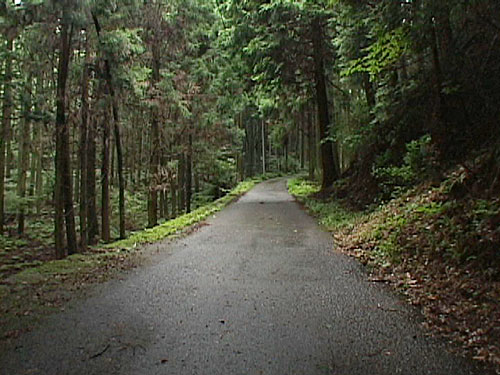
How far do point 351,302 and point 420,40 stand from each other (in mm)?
5636

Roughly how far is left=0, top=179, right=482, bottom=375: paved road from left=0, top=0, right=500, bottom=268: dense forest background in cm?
298

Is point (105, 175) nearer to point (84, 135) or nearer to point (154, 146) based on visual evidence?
point (84, 135)

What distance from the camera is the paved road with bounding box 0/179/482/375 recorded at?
3.36m

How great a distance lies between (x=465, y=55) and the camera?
30.5 ft

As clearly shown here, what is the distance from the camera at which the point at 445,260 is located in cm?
564

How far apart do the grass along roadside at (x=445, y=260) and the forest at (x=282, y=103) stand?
0.10 feet

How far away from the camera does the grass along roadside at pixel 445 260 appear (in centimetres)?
389

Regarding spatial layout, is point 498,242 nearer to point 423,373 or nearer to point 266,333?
point 423,373

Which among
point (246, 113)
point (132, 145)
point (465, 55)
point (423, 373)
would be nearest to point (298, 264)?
point (423, 373)

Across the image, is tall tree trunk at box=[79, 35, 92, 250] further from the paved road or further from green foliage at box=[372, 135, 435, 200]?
green foliage at box=[372, 135, 435, 200]

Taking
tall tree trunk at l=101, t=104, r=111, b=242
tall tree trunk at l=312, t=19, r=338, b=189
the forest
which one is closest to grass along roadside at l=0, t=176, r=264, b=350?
the forest

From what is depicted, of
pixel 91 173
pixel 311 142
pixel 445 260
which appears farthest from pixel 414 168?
pixel 311 142

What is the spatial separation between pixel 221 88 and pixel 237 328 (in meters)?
16.7

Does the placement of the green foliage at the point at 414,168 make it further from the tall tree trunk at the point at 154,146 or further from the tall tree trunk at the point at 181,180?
the tall tree trunk at the point at 181,180
